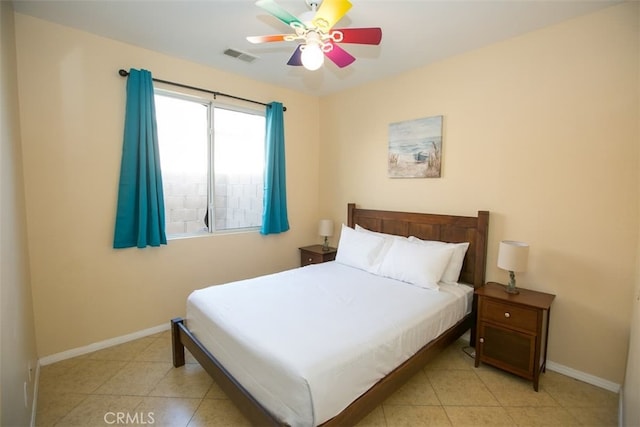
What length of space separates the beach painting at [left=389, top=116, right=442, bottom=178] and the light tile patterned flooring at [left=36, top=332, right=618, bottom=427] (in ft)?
6.03

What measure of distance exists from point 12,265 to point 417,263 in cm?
278

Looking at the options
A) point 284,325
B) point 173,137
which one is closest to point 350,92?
point 173,137

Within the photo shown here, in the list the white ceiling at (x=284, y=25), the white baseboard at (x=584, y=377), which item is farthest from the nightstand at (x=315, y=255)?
the white baseboard at (x=584, y=377)

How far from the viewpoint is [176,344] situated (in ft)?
7.73

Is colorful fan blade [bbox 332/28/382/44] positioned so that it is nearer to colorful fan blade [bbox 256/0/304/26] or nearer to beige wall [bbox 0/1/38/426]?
colorful fan blade [bbox 256/0/304/26]

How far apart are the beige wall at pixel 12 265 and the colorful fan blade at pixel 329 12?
172 centimetres

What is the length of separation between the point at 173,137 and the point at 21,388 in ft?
7.44

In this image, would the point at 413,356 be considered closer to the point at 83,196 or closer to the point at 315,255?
the point at 315,255

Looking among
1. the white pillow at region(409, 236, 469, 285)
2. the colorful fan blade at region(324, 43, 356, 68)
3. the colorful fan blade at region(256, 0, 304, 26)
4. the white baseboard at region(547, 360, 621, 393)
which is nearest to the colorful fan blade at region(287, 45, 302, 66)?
the colorful fan blade at region(324, 43, 356, 68)

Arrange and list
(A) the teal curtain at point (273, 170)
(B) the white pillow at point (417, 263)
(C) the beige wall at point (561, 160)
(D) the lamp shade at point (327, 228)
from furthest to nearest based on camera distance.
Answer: (D) the lamp shade at point (327, 228) < (A) the teal curtain at point (273, 170) < (B) the white pillow at point (417, 263) < (C) the beige wall at point (561, 160)

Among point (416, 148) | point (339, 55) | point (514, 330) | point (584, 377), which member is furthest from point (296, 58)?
point (584, 377)

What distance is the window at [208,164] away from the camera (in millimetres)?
3064

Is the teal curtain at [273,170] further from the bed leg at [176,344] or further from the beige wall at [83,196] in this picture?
the bed leg at [176,344]

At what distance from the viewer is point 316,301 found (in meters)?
2.22
